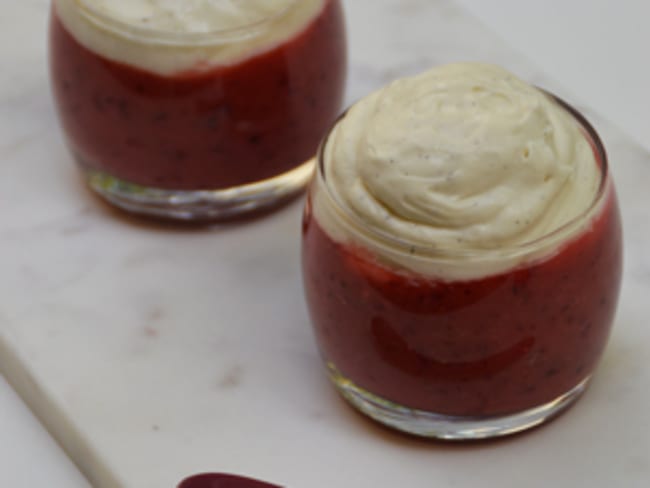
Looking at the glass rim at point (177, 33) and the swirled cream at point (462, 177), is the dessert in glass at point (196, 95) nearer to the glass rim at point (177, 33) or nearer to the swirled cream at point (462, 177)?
the glass rim at point (177, 33)

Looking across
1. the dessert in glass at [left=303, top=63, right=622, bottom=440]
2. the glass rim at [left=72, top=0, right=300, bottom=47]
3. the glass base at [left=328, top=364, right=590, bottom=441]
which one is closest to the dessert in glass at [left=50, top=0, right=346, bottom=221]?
the glass rim at [left=72, top=0, right=300, bottom=47]

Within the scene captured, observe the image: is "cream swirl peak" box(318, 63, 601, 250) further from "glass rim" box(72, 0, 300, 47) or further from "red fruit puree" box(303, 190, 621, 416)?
"glass rim" box(72, 0, 300, 47)

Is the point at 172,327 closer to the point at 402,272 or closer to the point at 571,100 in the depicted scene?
the point at 402,272

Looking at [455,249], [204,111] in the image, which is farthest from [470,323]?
[204,111]

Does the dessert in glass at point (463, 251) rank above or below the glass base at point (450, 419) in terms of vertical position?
above

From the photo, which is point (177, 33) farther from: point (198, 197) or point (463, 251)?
point (463, 251)

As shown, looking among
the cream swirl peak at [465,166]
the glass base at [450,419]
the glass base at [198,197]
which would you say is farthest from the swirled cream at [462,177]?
the glass base at [198,197]
